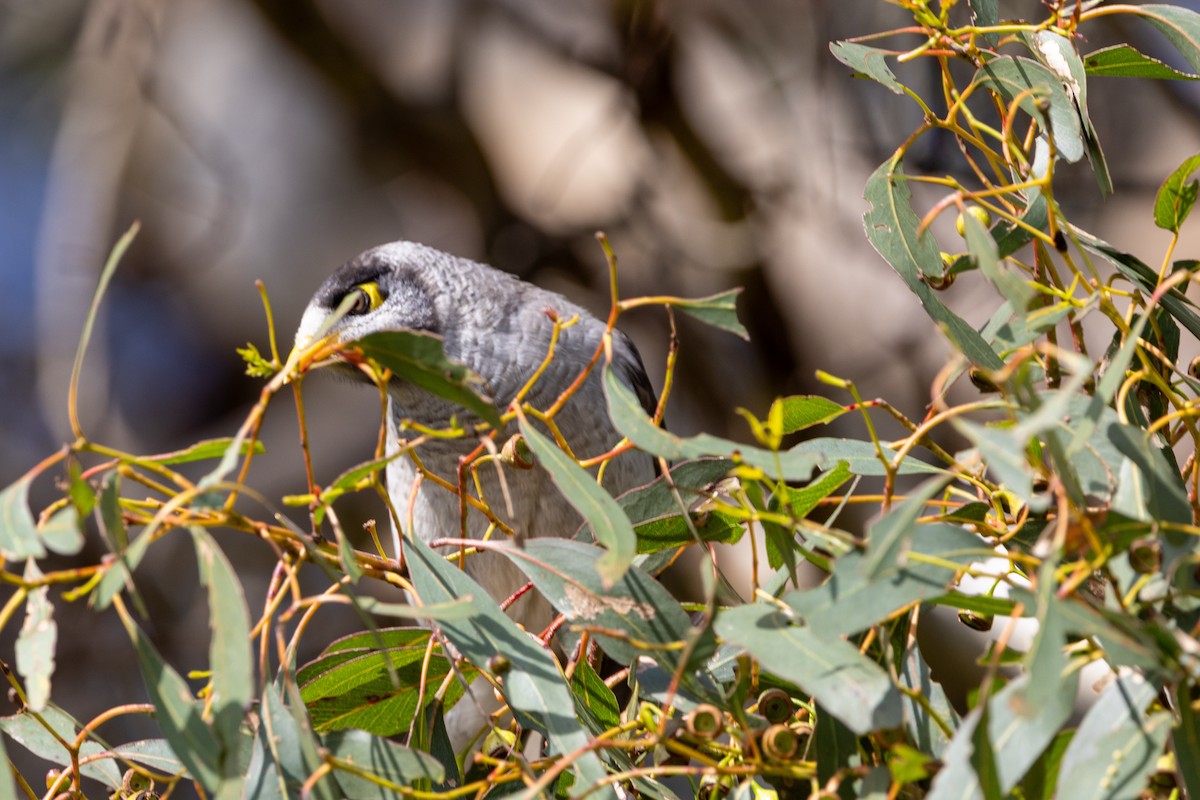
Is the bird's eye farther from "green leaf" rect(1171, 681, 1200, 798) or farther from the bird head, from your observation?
"green leaf" rect(1171, 681, 1200, 798)

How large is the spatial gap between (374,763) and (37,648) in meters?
0.20

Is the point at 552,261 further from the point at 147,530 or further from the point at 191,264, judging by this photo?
the point at 147,530

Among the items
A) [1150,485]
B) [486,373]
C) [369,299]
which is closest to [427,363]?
[1150,485]

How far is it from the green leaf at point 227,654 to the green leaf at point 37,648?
0.08 meters

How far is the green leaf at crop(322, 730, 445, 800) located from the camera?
27.0 inches

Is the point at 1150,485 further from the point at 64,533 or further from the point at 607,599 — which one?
the point at 64,533

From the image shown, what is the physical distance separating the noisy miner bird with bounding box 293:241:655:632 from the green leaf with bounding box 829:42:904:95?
3.02 feet

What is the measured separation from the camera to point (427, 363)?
678 mm

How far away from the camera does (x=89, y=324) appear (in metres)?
0.62

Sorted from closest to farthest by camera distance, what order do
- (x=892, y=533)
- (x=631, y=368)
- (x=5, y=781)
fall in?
(x=892, y=533) → (x=5, y=781) → (x=631, y=368)

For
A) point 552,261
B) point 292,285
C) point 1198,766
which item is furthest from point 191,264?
point 1198,766

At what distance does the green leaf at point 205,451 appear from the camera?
62 cm

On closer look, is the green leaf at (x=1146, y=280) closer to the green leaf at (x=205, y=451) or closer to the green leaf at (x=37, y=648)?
the green leaf at (x=205, y=451)

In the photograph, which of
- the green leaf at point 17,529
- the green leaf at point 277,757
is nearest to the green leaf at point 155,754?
the green leaf at point 277,757
